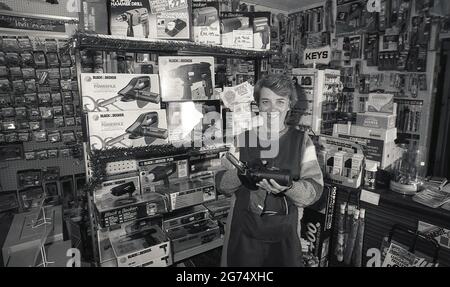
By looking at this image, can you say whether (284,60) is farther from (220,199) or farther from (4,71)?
(4,71)

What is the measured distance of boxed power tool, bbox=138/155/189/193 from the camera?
78.3 inches

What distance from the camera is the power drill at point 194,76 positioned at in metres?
1.96

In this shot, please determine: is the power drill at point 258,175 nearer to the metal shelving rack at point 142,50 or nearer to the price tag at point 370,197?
the metal shelving rack at point 142,50

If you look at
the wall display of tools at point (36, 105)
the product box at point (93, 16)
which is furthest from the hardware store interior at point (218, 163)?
the wall display of tools at point (36, 105)

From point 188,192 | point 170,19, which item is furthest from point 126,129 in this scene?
point 170,19

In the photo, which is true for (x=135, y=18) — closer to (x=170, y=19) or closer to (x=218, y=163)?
(x=170, y=19)

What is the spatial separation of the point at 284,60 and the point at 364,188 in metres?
3.90

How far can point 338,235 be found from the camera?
227 cm

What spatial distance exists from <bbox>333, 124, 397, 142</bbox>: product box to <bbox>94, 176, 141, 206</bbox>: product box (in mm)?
1757

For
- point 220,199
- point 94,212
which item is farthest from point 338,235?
point 94,212

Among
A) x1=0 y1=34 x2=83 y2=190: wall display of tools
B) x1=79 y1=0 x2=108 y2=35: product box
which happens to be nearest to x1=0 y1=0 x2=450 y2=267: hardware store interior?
x1=79 y1=0 x2=108 y2=35: product box

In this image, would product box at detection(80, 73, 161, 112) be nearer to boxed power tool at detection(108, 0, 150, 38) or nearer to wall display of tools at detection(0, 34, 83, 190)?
boxed power tool at detection(108, 0, 150, 38)

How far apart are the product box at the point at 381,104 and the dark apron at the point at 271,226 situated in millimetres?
1119
